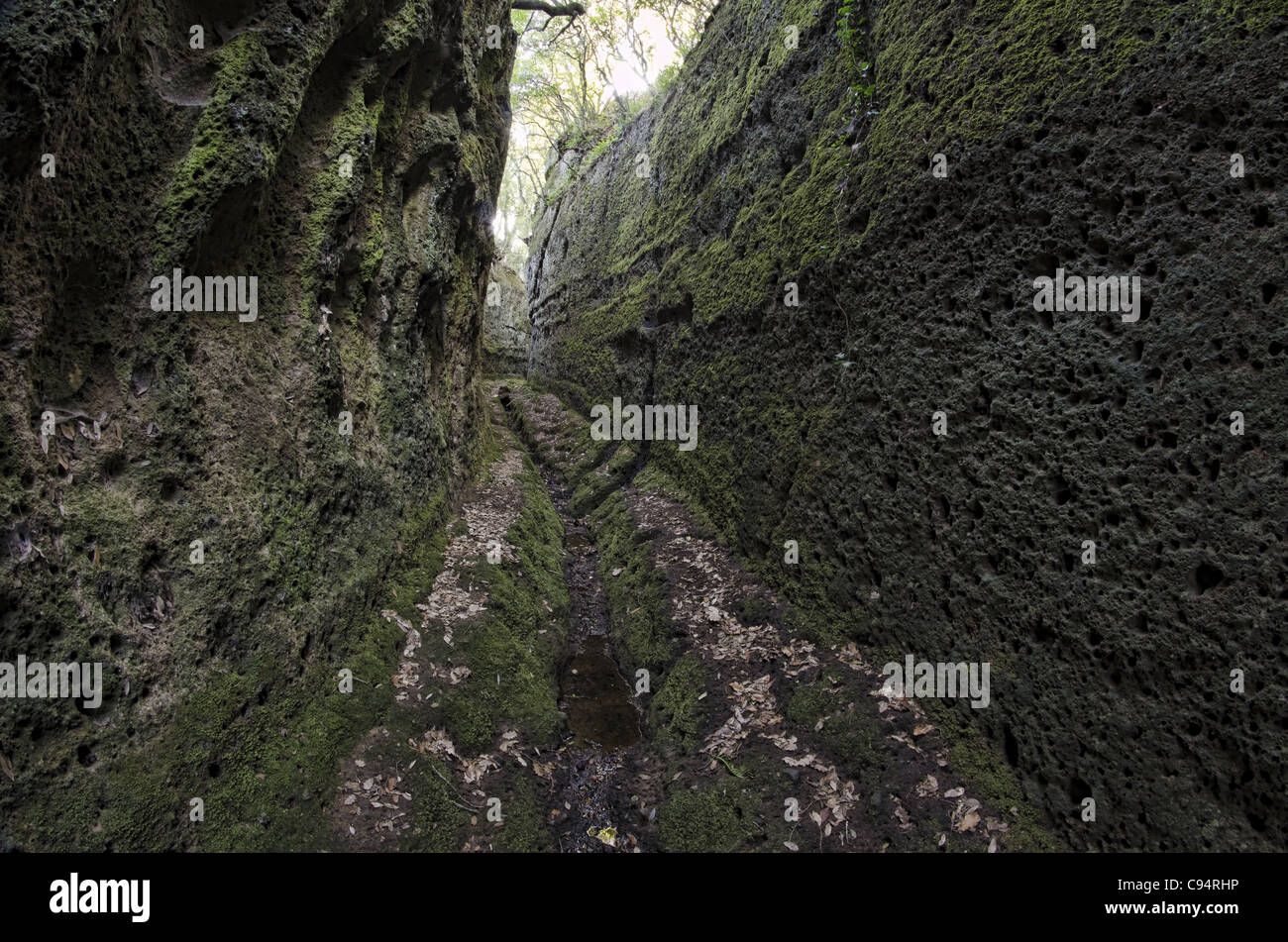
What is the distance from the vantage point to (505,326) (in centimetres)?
2591

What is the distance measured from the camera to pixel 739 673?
24.8ft

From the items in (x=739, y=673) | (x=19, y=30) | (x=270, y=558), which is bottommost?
(x=739, y=673)

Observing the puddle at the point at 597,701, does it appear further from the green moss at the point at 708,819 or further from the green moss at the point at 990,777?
the green moss at the point at 990,777

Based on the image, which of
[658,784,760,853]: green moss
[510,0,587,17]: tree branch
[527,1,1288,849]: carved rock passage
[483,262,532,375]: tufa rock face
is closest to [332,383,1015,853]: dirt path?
[658,784,760,853]: green moss

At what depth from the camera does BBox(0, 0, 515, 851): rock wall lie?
4230 millimetres

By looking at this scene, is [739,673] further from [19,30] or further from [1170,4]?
A: [19,30]

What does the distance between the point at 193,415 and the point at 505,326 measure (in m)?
21.1

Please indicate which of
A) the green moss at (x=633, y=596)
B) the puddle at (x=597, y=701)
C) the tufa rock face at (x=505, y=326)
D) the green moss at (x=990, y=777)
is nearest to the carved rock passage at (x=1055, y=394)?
the green moss at (x=990, y=777)

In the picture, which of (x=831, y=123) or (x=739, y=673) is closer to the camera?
(x=739, y=673)

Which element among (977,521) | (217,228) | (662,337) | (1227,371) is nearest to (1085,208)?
(1227,371)

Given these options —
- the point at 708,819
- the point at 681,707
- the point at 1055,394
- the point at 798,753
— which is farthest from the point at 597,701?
the point at 1055,394

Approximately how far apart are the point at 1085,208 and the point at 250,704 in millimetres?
8291

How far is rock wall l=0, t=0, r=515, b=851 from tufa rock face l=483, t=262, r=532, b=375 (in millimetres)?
16462

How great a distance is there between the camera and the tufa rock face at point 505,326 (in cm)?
2500
